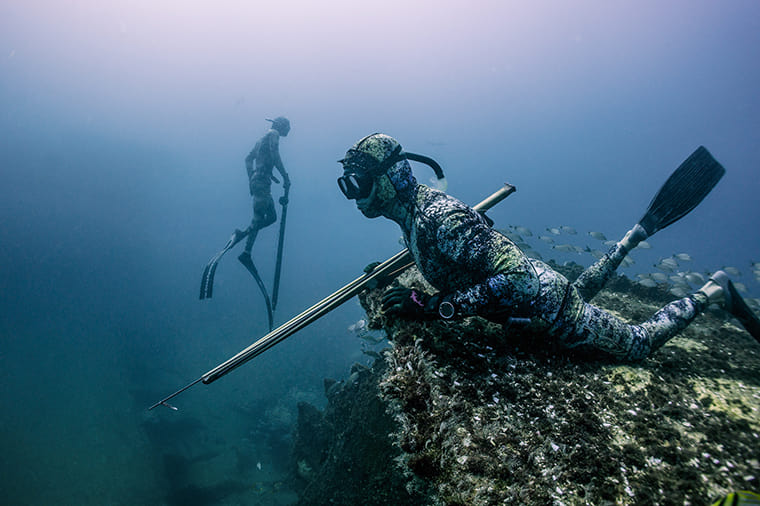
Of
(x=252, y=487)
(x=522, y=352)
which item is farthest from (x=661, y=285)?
(x=252, y=487)

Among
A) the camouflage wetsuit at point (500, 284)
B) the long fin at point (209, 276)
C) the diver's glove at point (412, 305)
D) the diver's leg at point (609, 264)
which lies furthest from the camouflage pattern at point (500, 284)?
the long fin at point (209, 276)

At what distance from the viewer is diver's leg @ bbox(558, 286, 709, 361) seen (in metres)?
2.57

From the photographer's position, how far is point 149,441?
661 inches

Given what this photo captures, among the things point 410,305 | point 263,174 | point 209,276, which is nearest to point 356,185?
point 410,305

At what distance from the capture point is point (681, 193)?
138 inches

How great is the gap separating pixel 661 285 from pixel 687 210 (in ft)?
15.5

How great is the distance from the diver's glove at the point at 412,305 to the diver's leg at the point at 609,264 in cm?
255

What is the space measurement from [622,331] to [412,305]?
82.9 inches

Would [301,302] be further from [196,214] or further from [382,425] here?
[196,214]

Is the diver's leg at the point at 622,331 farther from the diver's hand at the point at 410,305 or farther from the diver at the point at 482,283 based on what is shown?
the diver's hand at the point at 410,305

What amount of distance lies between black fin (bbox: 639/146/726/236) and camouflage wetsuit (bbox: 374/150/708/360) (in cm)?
106

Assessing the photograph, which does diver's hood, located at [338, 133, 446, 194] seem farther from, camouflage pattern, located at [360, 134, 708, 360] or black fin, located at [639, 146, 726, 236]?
black fin, located at [639, 146, 726, 236]

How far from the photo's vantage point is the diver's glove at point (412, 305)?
2.37m

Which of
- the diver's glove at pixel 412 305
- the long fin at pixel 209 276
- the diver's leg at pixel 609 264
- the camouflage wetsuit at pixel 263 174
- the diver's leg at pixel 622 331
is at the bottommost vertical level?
the diver's leg at pixel 622 331
